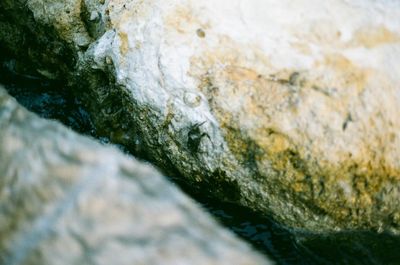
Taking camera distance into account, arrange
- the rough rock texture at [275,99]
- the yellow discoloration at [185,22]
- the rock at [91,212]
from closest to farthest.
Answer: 1. the rock at [91,212]
2. the rough rock texture at [275,99]
3. the yellow discoloration at [185,22]

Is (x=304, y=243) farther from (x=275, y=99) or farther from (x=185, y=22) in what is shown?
(x=185, y=22)

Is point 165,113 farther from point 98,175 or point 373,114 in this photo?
point 98,175

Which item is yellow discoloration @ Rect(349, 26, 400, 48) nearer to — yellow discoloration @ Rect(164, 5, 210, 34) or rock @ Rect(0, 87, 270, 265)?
yellow discoloration @ Rect(164, 5, 210, 34)

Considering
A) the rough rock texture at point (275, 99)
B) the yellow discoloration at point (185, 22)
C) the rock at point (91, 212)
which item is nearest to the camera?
the rock at point (91, 212)

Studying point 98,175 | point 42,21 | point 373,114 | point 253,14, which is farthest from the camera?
point 42,21

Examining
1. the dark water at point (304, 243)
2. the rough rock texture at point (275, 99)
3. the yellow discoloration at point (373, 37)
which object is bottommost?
the dark water at point (304, 243)

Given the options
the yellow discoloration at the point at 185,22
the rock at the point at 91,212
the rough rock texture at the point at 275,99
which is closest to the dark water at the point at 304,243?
the rough rock texture at the point at 275,99

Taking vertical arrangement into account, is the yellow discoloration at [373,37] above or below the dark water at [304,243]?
above

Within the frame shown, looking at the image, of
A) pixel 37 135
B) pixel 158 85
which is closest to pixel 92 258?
pixel 37 135

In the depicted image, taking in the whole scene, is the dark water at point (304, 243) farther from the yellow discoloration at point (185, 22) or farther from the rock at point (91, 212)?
the rock at point (91, 212)
